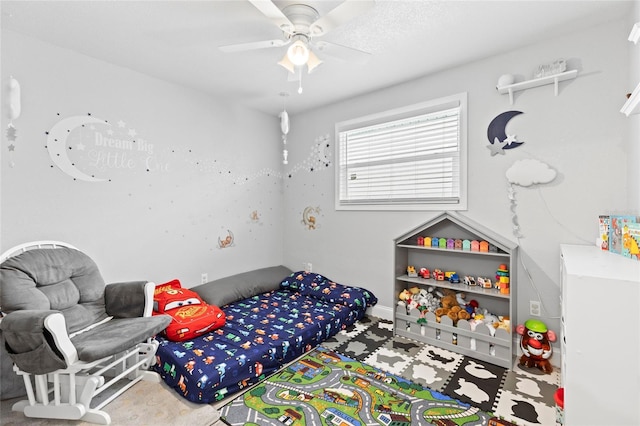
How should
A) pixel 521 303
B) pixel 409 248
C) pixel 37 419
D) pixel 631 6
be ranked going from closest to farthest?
pixel 37 419 < pixel 631 6 < pixel 521 303 < pixel 409 248

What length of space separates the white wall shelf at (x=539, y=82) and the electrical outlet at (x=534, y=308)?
1610 mm

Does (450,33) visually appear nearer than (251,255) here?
Yes

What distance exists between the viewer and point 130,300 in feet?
7.13

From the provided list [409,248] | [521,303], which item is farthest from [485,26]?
[521,303]

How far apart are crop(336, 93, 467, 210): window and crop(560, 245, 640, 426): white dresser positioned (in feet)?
5.11

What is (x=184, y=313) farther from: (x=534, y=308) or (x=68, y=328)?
(x=534, y=308)

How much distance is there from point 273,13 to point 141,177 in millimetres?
2035

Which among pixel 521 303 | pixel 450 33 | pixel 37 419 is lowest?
pixel 37 419

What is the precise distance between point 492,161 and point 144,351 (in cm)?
312

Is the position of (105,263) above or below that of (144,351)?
above

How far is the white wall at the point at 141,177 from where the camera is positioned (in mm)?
2148

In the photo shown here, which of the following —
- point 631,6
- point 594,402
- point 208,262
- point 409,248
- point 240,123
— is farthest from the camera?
point 240,123

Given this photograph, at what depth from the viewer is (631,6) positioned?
184 cm

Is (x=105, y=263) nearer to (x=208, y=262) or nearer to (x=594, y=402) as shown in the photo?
(x=208, y=262)
